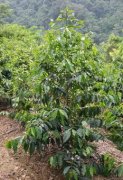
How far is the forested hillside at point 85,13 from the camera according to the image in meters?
31.9

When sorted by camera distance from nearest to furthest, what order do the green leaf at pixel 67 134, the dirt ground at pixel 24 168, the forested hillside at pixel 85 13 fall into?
the green leaf at pixel 67 134, the dirt ground at pixel 24 168, the forested hillside at pixel 85 13

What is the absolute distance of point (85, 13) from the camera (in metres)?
34.9

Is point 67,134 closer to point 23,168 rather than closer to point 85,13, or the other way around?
point 23,168

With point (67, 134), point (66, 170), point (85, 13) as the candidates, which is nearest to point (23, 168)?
point (66, 170)

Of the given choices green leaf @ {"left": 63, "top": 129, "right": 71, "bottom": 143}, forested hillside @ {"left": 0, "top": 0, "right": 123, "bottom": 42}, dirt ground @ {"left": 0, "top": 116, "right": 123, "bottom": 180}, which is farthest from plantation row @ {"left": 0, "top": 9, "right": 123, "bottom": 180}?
forested hillside @ {"left": 0, "top": 0, "right": 123, "bottom": 42}

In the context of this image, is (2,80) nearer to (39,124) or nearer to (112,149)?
(112,149)

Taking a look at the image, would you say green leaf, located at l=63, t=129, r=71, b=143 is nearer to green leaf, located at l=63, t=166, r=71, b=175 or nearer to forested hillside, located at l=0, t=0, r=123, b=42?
green leaf, located at l=63, t=166, r=71, b=175

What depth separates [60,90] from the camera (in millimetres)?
3537

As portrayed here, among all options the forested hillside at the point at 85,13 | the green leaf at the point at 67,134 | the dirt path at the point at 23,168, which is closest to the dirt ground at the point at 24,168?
the dirt path at the point at 23,168

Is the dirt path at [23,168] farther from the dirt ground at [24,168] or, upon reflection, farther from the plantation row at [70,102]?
the plantation row at [70,102]

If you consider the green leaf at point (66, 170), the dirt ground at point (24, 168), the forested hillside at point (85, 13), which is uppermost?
the green leaf at point (66, 170)

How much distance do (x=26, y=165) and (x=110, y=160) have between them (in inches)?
40.1

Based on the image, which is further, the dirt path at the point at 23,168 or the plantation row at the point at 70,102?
the dirt path at the point at 23,168

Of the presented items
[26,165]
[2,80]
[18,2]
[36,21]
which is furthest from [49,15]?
[26,165]
